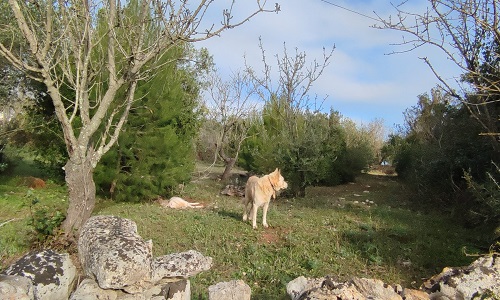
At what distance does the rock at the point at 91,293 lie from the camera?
2.77 m

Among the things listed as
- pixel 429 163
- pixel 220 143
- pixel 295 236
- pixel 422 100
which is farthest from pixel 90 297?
pixel 422 100

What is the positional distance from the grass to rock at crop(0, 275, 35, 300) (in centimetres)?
219

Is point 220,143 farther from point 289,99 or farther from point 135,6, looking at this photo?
point 135,6

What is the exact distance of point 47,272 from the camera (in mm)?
2883

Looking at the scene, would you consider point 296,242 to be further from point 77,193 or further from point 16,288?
point 16,288

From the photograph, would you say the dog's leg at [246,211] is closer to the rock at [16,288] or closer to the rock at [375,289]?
the rock at [375,289]

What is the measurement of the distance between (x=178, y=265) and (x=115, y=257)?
0.52 meters

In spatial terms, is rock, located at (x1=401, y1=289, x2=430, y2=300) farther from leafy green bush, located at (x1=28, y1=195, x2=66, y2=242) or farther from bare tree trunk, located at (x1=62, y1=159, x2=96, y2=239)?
leafy green bush, located at (x1=28, y1=195, x2=66, y2=242)

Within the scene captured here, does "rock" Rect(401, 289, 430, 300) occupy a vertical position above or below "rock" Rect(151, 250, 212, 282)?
below

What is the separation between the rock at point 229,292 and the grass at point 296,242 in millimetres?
1355

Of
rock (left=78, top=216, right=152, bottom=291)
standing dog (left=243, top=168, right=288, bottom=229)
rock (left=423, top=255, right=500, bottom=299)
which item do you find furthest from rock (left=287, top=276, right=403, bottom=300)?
standing dog (left=243, top=168, right=288, bottom=229)

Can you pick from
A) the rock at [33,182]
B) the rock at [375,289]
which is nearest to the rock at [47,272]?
the rock at [375,289]

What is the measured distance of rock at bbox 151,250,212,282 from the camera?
9.94ft

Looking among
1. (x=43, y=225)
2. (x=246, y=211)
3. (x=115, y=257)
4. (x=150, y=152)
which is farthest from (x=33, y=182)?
(x=115, y=257)
